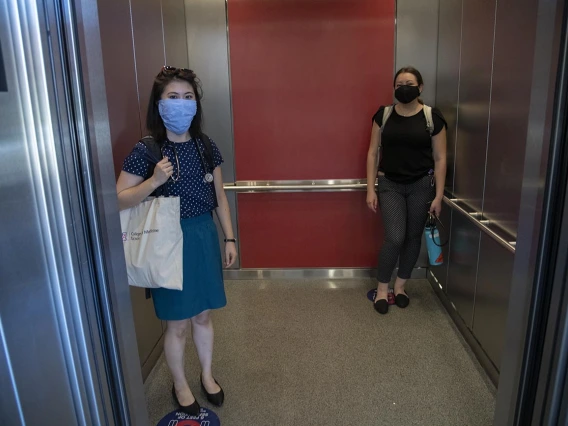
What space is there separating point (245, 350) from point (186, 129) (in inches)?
56.5

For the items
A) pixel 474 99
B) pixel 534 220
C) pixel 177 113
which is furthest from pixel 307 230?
pixel 534 220

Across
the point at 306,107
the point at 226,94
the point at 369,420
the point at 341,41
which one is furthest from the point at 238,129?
the point at 369,420

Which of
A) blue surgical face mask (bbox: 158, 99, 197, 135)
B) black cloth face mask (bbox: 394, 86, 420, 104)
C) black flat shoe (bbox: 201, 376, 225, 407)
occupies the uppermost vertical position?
black cloth face mask (bbox: 394, 86, 420, 104)

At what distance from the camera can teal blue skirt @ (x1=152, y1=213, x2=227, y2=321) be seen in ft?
6.31

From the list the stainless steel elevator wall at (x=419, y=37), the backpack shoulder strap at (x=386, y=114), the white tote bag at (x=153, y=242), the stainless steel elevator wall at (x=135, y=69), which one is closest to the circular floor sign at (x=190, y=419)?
the stainless steel elevator wall at (x=135, y=69)

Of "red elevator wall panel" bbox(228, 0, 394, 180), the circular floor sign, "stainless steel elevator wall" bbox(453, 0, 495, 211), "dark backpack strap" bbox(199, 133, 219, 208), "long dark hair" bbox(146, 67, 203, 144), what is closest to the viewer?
"long dark hair" bbox(146, 67, 203, 144)

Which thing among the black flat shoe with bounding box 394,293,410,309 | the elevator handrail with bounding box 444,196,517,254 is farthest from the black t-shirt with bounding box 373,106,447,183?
the black flat shoe with bounding box 394,293,410,309

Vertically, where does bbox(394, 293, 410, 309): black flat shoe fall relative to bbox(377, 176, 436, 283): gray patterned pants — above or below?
below

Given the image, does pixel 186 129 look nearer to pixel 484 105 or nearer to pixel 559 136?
pixel 559 136

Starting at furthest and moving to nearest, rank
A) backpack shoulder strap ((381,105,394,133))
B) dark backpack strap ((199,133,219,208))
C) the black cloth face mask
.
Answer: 1. backpack shoulder strap ((381,105,394,133))
2. the black cloth face mask
3. dark backpack strap ((199,133,219,208))

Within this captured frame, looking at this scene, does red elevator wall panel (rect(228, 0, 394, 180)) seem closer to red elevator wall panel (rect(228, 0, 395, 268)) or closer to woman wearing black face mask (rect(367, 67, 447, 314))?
red elevator wall panel (rect(228, 0, 395, 268))

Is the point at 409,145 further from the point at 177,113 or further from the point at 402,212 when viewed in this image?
the point at 177,113

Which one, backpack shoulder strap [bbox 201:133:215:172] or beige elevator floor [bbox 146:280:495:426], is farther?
beige elevator floor [bbox 146:280:495:426]

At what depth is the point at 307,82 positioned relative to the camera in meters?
3.37
